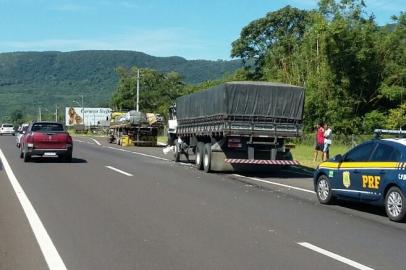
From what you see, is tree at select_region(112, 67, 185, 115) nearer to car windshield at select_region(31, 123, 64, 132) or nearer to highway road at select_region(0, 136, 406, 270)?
car windshield at select_region(31, 123, 64, 132)

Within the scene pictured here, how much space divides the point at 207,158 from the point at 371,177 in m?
10.1

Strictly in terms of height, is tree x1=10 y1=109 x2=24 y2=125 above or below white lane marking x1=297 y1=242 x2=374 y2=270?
above

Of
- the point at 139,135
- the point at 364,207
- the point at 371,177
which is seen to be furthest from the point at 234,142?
the point at 139,135

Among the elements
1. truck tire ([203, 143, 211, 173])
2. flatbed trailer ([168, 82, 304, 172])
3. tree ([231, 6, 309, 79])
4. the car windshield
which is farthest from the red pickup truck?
tree ([231, 6, 309, 79])

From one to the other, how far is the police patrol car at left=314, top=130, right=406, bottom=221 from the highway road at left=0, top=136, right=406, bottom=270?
34 cm

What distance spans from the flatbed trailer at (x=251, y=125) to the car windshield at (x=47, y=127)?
6967 mm

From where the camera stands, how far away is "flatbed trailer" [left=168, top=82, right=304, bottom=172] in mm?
19781

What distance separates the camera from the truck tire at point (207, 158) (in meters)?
20.6

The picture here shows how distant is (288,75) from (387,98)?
11966 mm

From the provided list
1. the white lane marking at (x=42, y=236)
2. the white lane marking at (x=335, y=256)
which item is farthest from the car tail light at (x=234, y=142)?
the white lane marking at (x=335, y=256)

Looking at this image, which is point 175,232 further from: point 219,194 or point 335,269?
point 219,194

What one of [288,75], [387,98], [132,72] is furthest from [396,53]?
[132,72]

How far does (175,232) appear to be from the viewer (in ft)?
30.2

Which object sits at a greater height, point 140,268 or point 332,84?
point 332,84
